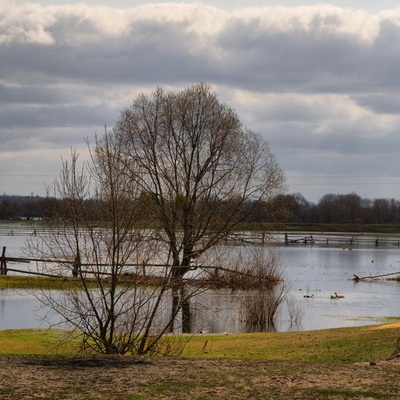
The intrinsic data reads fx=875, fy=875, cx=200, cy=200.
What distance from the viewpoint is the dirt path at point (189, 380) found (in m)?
12.0

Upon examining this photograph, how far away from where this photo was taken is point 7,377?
1293 centimetres

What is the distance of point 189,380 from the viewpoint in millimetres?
13039

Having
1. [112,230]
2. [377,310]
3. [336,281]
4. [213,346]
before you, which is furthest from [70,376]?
[336,281]

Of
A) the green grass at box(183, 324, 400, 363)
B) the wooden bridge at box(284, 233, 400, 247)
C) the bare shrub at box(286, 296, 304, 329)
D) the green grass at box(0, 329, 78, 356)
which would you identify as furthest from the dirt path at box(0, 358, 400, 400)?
the wooden bridge at box(284, 233, 400, 247)

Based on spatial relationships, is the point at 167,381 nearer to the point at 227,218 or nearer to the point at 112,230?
the point at 112,230

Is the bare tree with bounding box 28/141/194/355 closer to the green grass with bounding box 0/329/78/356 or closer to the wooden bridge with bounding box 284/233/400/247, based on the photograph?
the green grass with bounding box 0/329/78/356

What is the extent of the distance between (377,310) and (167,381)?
24468 millimetres

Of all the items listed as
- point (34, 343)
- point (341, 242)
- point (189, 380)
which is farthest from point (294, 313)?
point (341, 242)

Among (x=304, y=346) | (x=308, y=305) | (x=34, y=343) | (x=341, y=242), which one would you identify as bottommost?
(x=308, y=305)

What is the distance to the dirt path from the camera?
39.3 feet

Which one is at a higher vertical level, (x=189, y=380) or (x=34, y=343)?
(x=189, y=380)

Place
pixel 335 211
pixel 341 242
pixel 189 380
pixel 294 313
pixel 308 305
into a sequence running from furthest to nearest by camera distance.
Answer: pixel 335 211 < pixel 341 242 < pixel 308 305 < pixel 294 313 < pixel 189 380

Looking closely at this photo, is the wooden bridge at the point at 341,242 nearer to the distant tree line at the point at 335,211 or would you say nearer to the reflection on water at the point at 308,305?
the distant tree line at the point at 335,211

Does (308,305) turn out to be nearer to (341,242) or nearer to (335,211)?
(341,242)
